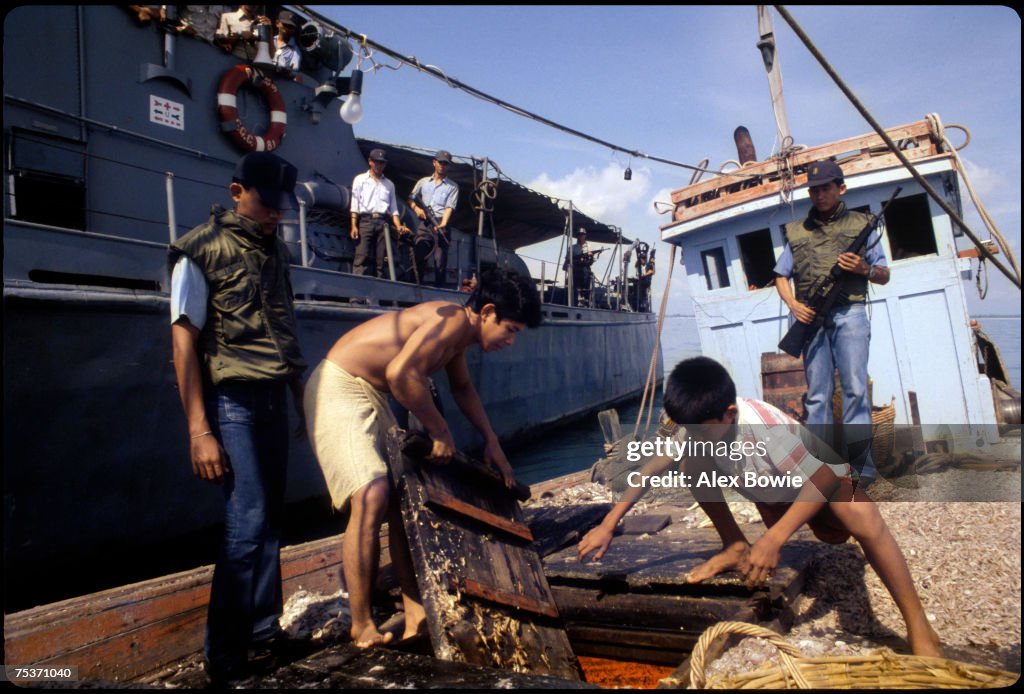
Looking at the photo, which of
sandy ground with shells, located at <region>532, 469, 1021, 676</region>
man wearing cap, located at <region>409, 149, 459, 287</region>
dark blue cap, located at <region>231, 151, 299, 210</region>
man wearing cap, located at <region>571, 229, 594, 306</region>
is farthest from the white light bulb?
man wearing cap, located at <region>571, 229, 594, 306</region>

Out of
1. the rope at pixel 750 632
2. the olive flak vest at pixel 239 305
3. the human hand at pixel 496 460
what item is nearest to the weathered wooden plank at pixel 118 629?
the olive flak vest at pixel 239 305

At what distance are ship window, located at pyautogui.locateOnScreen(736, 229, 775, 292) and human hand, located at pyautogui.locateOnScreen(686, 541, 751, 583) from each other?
5.79 m

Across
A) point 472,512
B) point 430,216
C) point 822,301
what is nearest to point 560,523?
point 472,512

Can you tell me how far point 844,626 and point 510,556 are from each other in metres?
1.50

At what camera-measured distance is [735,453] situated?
8.68 ft

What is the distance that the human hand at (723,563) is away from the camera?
2.82 meters

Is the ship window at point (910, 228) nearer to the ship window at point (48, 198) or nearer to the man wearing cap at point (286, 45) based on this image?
the man wearing cap at point (286, 45)

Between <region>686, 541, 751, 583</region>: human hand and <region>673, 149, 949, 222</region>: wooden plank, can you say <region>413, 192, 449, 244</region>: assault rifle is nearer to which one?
<region>673, 149, 949, 222</region>: wooden plank

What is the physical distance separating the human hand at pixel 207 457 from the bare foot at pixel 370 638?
824mm

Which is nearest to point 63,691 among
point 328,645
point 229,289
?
point 328,645

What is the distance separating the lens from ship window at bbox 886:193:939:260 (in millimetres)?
7133

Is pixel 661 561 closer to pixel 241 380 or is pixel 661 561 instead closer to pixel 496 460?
pixel 496 460

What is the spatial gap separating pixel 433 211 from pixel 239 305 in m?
6.73

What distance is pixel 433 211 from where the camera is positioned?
8930 millimetres
